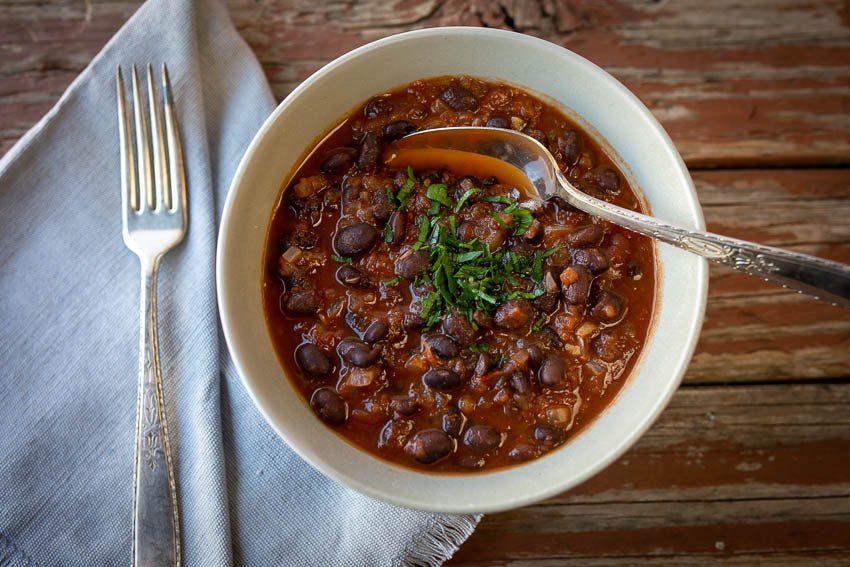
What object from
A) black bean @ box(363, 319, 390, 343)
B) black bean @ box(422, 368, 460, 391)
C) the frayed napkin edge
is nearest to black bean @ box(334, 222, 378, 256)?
black bean @ box(363, 319, 390, 343)

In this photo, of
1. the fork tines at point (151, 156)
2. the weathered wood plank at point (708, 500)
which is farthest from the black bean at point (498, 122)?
the weathered wood plank at point (708, 500)

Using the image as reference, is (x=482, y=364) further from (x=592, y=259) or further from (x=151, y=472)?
(x=151, y=472)

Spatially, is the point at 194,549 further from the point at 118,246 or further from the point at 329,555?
the point at 118,246

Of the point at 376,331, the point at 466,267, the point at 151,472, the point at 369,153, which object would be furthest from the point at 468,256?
the point at 151,472

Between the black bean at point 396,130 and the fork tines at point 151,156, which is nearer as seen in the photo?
the black bean at point 396,130

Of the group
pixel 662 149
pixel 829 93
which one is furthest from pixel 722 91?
pixel 662 149

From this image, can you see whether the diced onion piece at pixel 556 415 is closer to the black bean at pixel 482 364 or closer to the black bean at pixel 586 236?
the black bean at pixel 482 364
